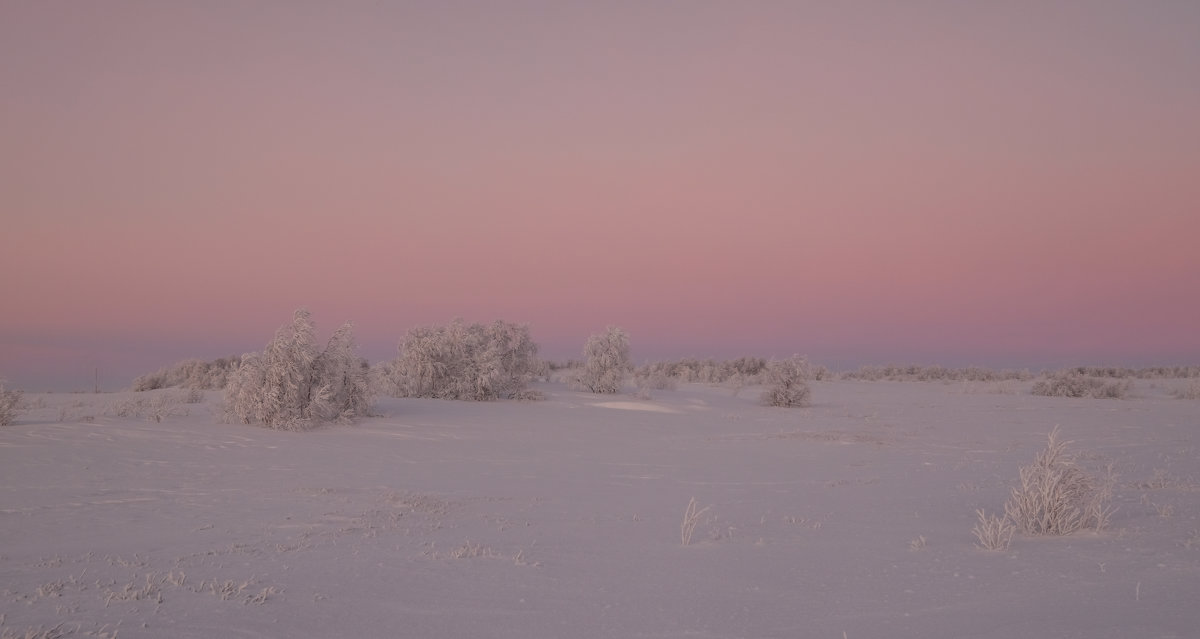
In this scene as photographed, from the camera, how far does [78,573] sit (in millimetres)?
5719

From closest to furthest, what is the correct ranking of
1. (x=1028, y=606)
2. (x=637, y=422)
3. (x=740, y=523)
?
(x=1028, y=606)
(x=740, y=523)
(x=637, y=422)

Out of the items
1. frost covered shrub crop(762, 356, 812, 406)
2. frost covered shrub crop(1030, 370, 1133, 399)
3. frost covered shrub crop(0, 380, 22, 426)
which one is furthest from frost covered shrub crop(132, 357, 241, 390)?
frost covered shrub crop(1030, 370, 1133, 399)

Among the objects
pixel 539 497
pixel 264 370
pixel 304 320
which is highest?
pixel 304 320

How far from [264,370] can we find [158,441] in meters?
3.38

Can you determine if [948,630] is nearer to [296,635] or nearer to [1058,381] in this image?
[296,635]

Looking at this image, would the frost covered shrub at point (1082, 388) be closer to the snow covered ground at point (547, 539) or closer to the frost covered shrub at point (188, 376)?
the snow covered ground at point (547, 539)

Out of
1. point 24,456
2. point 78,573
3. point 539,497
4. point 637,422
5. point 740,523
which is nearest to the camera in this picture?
point 78,573

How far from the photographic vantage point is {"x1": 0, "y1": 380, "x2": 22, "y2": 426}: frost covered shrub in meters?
13.1

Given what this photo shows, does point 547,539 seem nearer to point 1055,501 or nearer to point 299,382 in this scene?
point 1055,501

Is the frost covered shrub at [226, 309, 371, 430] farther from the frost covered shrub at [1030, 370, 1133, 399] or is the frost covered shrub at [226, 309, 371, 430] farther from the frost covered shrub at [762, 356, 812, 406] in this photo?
the frost covered shrub at [1030, 370, 1133, 399]

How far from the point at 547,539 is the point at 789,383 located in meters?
20.6

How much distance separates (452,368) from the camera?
24.1 metres

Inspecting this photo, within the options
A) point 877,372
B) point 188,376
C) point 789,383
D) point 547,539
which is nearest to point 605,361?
point 789,383

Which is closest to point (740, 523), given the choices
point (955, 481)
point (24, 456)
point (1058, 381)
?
point (955, 481)
